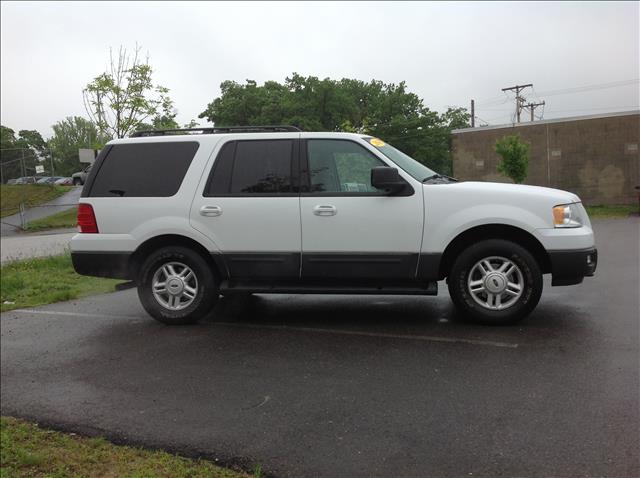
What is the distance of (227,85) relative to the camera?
1262cm

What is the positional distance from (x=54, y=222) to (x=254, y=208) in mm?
24871

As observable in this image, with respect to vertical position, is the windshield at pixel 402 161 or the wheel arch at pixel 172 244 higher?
the windshield at pixel 402 161

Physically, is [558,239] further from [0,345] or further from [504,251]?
[0,345]

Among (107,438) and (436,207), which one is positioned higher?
(436,207)

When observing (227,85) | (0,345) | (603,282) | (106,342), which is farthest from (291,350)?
(227,85)

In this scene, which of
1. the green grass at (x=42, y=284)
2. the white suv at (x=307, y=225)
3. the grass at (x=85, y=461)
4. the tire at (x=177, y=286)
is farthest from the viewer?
the green grass at (x=42, y=284)

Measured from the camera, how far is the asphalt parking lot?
3.13m

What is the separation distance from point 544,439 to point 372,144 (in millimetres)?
3404

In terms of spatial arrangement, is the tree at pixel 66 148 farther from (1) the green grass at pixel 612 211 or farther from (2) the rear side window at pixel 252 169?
(1) the green grass at pixel 612 211

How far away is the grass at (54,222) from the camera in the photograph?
26.1 metres

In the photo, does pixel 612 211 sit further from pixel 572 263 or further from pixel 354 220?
pixel 354 220

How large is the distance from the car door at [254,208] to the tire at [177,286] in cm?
31

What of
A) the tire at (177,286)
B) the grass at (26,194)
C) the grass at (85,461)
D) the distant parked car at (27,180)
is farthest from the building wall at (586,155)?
the distant parked car at (27,180)

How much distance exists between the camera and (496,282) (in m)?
5.32
